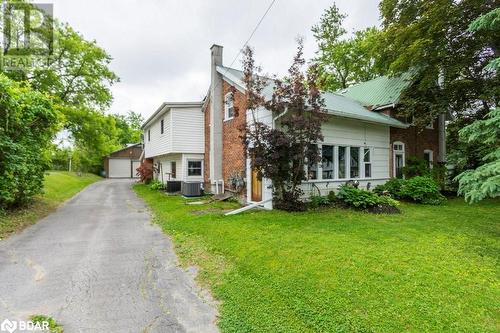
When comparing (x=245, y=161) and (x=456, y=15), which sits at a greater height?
(x=456, y=15)

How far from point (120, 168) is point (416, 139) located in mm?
37553

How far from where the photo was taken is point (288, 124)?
924 cm

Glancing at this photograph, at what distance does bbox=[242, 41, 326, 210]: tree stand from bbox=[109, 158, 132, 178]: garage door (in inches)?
1404

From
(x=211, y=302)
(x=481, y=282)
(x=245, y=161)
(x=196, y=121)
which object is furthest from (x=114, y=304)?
(x=196, y=121)

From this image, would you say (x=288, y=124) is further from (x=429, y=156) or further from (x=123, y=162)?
(x=123, y=162)

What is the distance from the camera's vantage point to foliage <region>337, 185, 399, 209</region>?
32.9 ft

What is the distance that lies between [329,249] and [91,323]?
4.14 metres

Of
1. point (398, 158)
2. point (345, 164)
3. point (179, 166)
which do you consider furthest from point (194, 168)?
point (398, 158)

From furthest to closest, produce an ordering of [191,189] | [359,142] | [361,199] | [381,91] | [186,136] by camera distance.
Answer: [381,91] < [186,136] < [191,189] < [359,142] < [361,199]

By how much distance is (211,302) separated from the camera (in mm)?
3664

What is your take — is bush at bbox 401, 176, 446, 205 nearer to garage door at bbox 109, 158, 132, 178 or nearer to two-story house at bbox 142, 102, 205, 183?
two-story house at bbox 142, 102, 205, 183

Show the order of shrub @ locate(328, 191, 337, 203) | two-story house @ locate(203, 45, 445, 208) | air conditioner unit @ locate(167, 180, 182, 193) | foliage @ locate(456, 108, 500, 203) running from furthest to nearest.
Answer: air conditioner unit @ locate(167, 180, 182, 193) < two-story house @ locate(203, 45, 445, 208) < shrub @ locate(328, 191, 337, 203) < foliage @ locate(456, 108, 500, 203)

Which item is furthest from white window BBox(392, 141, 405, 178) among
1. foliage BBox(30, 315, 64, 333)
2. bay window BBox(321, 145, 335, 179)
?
foliage BBox(30, 315, 64, 333)

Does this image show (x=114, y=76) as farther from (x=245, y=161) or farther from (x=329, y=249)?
(x=329, y=249)
